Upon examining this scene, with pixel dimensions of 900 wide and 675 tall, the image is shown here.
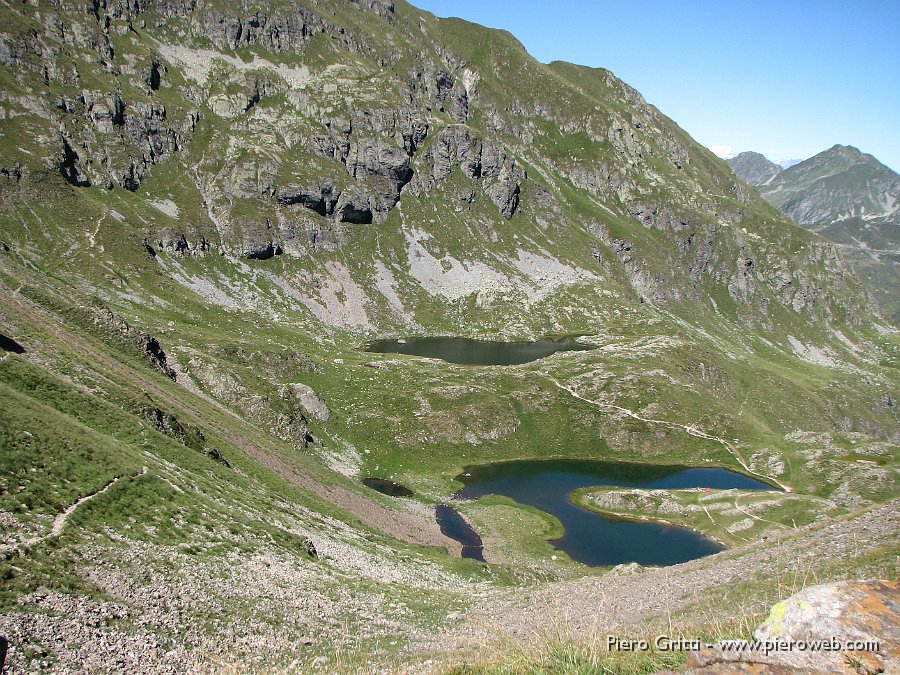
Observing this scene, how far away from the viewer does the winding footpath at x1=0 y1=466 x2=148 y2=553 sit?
2439 centimetres

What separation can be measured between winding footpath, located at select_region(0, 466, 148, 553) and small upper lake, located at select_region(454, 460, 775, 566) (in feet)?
192

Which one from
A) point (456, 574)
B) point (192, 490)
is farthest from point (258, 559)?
point (456, 574)

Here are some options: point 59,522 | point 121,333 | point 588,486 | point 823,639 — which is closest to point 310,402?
point 121,333

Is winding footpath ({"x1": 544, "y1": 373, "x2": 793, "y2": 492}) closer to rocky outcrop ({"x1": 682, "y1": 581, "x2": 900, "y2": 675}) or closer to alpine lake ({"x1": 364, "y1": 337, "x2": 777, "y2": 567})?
alpine lake ({"x1": 364, "y1": 337, "x2": 777, "y2": 567})

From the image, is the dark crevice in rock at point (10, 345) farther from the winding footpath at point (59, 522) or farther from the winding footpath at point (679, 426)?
the winding footpath at point (679, 426)

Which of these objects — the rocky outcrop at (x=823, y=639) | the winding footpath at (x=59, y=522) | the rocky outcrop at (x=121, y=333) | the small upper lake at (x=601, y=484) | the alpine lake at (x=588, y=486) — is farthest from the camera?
the small upper lake at (x=601, y=484)

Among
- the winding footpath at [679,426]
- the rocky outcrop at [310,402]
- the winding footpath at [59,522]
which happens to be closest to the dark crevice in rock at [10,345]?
the winding footpath at [59,522]

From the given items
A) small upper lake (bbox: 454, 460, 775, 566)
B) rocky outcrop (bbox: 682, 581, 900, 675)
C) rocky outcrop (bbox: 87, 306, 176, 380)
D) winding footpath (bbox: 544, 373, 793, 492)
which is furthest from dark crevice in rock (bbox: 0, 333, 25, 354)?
winding footpath (bbox: 544, 373, 793, 492)

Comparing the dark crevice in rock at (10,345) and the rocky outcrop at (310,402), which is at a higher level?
the dark crevice in rock at (10,345)

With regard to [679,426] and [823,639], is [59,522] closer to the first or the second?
[823,639]

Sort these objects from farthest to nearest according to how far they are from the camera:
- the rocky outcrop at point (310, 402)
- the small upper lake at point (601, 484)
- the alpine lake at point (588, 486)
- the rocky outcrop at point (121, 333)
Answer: the rocky outcrop at point (310, 402)
the small upper lake at point (601, 484)
the alpine lake at point (588, 486)
the rocky outcrop at point (121, 333)

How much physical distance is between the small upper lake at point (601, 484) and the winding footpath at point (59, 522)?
192ft

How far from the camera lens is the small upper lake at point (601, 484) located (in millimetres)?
75125

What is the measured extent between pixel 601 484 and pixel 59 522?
91493mm
